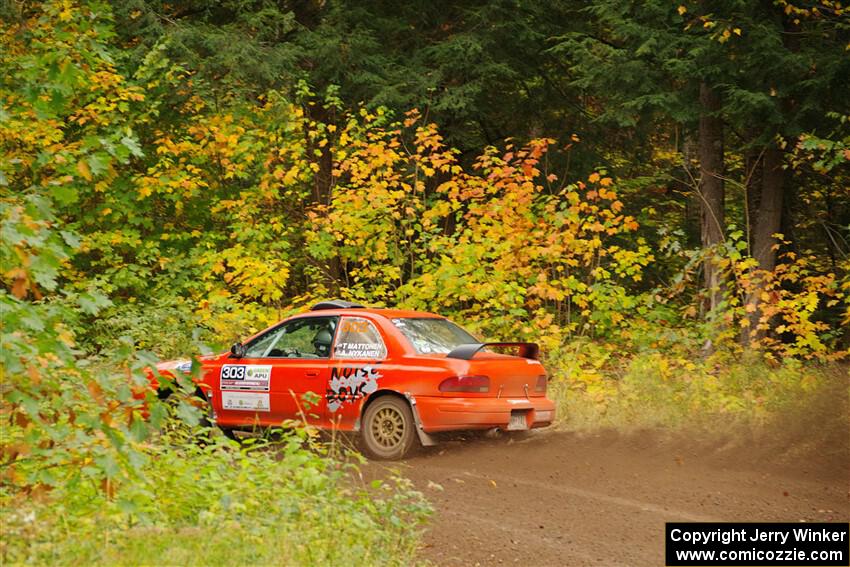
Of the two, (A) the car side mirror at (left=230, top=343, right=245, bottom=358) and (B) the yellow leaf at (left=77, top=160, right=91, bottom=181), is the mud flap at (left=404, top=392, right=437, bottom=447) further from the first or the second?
(B) the yellow leaf at (left=77, top=160, right=91, bottom=181)

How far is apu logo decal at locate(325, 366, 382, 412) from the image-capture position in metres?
11.4

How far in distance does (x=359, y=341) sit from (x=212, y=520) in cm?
525

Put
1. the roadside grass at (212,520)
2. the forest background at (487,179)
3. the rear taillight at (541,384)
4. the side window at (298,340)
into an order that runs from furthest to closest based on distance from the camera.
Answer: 1. the forest background at (487,179)
2. the side window at (298,340)
3. the rear taillight at (541,384)
4. the roadside grass at (212,520)

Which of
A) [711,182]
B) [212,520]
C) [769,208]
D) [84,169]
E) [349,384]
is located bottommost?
[212,520]

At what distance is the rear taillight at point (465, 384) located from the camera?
11.0m

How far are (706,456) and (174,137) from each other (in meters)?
14.3

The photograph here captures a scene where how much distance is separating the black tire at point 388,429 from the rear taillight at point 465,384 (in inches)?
20.5

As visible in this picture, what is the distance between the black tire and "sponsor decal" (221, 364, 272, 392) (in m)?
1.40

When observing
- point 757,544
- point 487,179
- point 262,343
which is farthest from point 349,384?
point 487,179

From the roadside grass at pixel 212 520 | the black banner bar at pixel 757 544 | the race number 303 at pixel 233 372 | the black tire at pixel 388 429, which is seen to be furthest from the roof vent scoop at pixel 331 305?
the black banner bar at pixel 757 544

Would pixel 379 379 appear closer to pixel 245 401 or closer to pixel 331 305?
pixel 331 305

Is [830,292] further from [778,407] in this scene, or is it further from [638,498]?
[638,498]

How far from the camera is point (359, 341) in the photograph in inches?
460

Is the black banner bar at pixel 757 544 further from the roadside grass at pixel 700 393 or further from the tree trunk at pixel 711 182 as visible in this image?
the tree trunk at pixel 711 182
